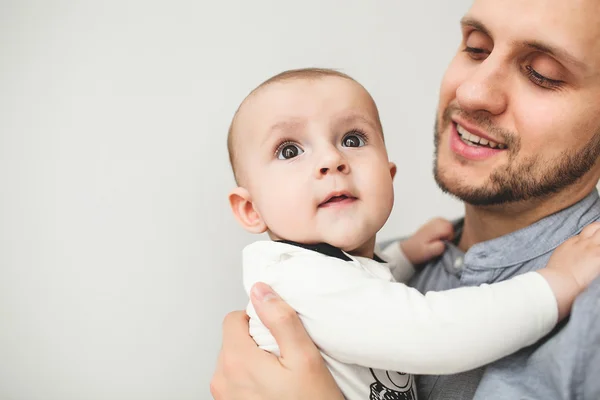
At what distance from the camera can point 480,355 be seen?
3.40ft

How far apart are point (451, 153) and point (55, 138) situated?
48.2 inches

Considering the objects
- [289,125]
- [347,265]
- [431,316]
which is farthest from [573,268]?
[289,125]

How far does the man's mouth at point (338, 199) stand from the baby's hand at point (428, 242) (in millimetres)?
518

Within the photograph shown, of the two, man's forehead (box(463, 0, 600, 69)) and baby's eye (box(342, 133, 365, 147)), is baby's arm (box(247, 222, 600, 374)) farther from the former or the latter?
man's forehead (box(463, 0, 600, 69))

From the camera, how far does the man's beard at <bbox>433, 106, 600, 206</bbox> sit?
53.8 inches

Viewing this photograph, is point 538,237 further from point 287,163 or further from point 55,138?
point 55,138

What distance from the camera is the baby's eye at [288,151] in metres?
1.28

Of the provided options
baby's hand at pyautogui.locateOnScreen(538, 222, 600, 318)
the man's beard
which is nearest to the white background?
the man's beard

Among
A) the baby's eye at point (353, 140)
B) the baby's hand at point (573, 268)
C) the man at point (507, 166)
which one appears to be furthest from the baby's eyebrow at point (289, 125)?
the baby's hand at point (573, 268)

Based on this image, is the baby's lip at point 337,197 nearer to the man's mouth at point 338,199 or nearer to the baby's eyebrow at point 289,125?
the man's mouth at point 338,199

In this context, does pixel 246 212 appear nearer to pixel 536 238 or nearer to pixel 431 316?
pixel 431 316

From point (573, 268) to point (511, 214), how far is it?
1.22 feet

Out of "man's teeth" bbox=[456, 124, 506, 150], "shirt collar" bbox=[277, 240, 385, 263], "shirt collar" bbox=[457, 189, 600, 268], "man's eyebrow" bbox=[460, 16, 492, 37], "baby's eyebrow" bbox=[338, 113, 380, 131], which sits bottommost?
"shirt collar" bbox=[457, 189, 600, 268]

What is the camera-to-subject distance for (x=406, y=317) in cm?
105
